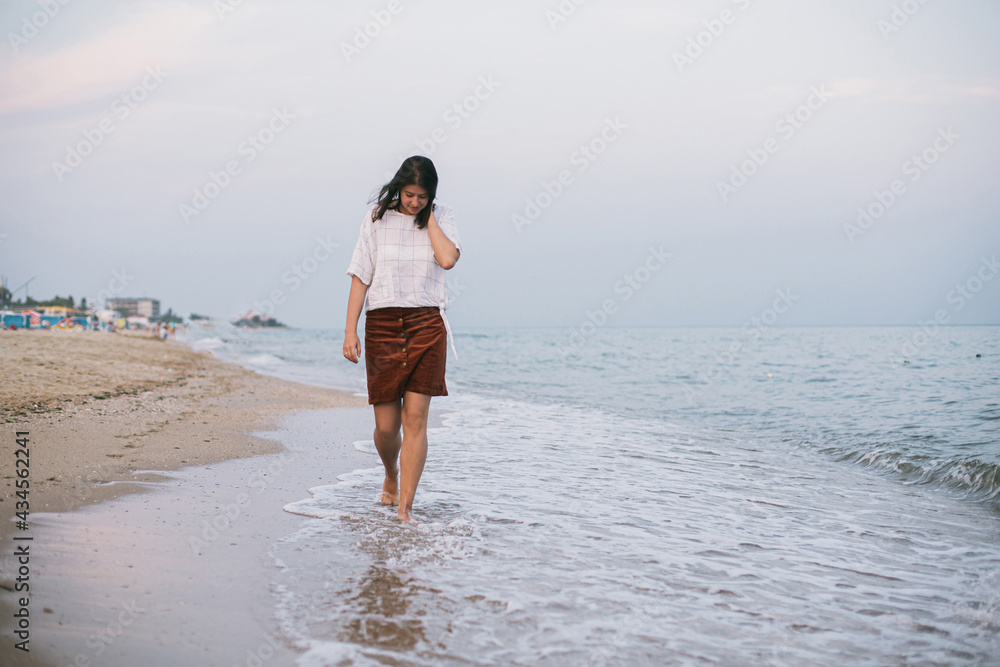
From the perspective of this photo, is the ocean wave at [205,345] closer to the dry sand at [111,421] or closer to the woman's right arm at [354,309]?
the dry sand at [111,421]

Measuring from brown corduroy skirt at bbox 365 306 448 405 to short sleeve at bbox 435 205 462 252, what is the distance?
0.40 metres

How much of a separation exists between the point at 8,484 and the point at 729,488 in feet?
15.2

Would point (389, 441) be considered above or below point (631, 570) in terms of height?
above

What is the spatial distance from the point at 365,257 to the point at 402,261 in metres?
0.23

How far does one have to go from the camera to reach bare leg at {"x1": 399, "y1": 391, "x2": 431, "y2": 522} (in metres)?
3.61

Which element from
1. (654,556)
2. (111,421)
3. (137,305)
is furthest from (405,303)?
(137,305)

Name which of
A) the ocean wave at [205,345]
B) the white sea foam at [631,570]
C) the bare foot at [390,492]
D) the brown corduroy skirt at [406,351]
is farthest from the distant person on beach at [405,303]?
the ocean wave at [205,345]

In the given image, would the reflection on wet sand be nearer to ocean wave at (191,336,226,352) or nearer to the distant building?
ocean wave at (191,336,226,352)

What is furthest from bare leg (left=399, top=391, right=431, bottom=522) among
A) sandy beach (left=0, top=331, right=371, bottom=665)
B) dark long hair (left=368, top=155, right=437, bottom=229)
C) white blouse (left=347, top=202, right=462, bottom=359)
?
dark long hair (left=368, top=155, right=437, bottom=229)

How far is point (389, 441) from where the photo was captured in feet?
12.6

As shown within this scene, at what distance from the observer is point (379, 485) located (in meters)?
4.63

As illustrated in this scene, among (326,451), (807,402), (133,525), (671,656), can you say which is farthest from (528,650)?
(807,402)

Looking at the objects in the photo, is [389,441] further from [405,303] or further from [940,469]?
[940,469]

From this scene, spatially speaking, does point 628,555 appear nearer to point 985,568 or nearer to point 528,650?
point 528,650
